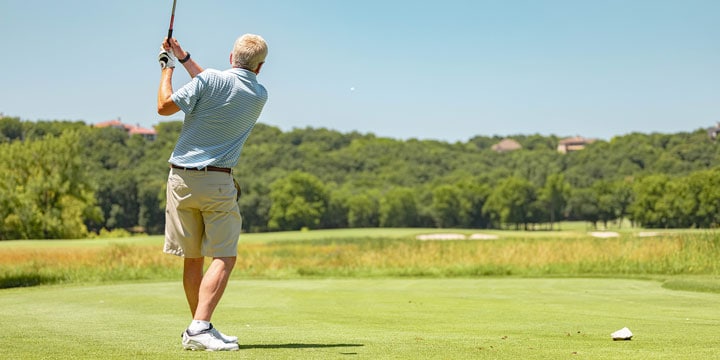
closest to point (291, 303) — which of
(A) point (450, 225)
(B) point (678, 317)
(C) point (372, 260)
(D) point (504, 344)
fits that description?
(B) point (678, 317)

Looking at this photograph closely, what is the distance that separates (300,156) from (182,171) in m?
143

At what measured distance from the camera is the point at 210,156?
5.48 m

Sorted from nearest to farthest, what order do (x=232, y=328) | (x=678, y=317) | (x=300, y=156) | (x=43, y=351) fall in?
(x=43, y=351), (x=232, y=328), (x=678, y=317), (x=300, y=156)

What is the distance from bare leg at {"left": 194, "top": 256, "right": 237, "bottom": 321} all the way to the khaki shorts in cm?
7

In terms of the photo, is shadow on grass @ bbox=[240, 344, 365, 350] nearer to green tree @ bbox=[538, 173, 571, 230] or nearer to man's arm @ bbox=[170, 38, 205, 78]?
man's arm @ bbox=[170, 38, 205, 78]

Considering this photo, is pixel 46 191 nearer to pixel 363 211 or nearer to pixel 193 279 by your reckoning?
pixel 363 211

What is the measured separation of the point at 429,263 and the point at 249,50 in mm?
17943

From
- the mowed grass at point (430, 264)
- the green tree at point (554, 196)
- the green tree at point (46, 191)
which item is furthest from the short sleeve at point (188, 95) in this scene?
the green tree at point (554, 196)

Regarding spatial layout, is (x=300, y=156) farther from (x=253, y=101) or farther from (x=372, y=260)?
(x=253, y=101)

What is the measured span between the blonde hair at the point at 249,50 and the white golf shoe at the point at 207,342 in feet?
5.43

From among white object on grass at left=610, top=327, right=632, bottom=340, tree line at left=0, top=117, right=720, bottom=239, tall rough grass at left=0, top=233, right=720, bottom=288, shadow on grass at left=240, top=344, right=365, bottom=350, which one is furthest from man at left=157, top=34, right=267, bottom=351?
tree line at left=0, top=117, right=720, bottom=239

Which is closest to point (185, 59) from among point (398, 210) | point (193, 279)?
point (193, 279)

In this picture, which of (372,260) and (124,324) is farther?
(372,260)

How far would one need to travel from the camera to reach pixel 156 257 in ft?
79.6
